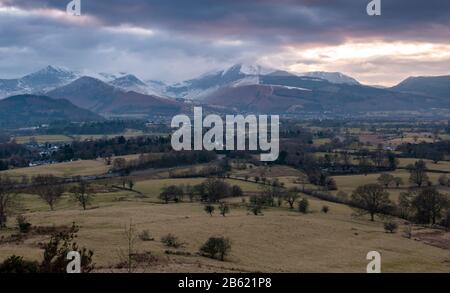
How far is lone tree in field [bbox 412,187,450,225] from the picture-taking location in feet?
293

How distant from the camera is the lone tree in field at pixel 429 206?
89.4 meters

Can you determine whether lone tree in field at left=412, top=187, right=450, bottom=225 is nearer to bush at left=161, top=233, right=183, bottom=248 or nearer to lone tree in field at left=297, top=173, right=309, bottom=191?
lone tree in field at left=297, top=173, right=309, bottom=191

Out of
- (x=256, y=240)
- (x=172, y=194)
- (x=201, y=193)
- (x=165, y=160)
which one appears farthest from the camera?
(x=165, y=160)

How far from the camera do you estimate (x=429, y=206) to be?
294 ft

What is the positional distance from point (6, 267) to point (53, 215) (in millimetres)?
48456

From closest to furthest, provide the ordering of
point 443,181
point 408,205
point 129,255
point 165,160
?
1. point 129,255
2. point 408,205
3. point 443,181
4. point 165,160

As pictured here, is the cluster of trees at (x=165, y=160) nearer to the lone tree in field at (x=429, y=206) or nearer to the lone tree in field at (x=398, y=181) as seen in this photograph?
the lone tree in field at (x=398, y=181)

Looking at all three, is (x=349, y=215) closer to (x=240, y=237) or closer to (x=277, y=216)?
(x=277, y=216)

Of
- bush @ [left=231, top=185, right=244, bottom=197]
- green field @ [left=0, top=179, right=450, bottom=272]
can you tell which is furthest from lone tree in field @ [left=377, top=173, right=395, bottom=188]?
bush @ [left=231, top=185, right=244, bottom=197]

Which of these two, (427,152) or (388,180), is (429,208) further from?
(427,152)

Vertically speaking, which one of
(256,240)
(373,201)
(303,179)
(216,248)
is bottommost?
(303,179)

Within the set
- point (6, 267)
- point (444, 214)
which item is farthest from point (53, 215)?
point (444, 214)

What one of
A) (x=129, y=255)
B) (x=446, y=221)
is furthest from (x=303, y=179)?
(x=129, y=255)

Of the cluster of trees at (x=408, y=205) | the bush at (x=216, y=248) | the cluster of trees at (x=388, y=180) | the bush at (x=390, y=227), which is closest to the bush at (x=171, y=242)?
the bush at (x=216, y=248)
